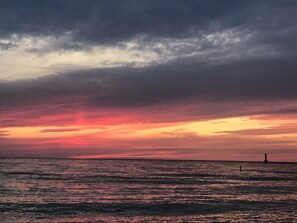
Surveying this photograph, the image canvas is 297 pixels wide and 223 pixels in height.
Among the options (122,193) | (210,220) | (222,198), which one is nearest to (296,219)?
(210,220)

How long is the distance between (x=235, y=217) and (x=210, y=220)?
2.84 m

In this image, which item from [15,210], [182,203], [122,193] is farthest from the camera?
[122,193]

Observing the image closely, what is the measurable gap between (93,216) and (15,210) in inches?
291

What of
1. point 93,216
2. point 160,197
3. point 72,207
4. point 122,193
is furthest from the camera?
point 122,193

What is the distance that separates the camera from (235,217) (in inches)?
1318

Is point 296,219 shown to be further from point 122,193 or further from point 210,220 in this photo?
point 122,193

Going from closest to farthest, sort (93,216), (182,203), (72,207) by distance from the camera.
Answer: (93,216)
(72,207)
(182,203)

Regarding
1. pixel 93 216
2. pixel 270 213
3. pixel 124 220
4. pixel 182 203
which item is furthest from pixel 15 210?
pixel 270 213

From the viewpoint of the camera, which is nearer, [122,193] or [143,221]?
[143,221]

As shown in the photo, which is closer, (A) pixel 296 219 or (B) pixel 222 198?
(A) pixel 296 219

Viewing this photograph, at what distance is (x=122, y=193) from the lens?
167 ft

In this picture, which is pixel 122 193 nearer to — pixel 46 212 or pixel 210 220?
pixel 46 212

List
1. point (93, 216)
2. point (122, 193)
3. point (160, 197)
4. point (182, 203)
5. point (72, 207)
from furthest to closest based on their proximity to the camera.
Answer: point (122, 193)
point (160, 197)
point (182, 203)
point (72, 207)
point (93, 216)

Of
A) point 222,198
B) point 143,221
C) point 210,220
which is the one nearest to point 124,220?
point 143,221
